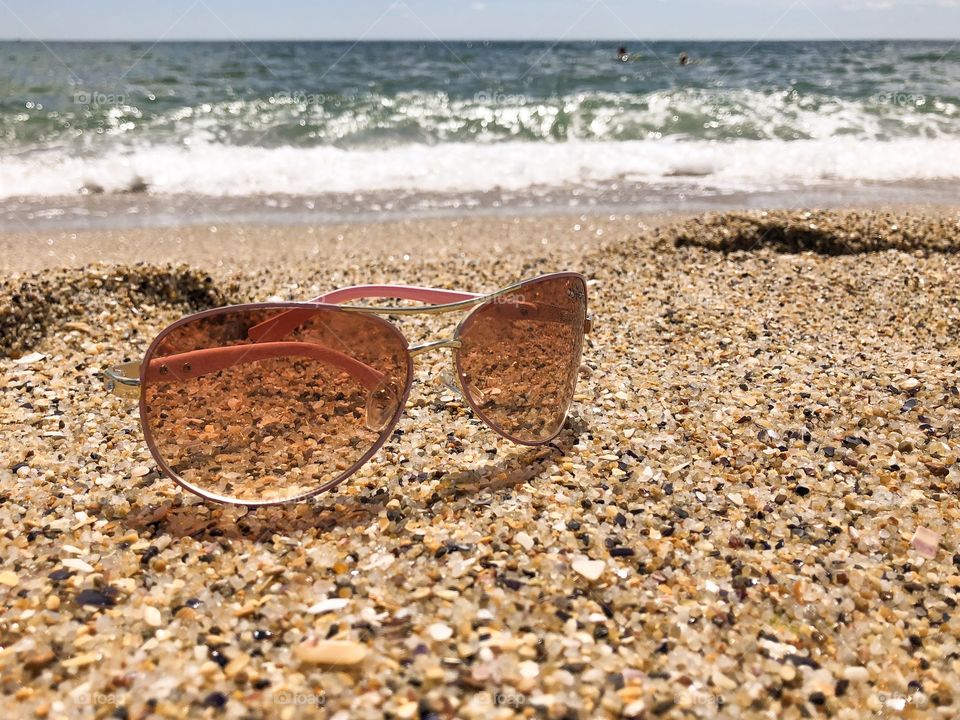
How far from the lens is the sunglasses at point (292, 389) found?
1.70 meters

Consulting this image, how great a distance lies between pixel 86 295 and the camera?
3062 millimetres

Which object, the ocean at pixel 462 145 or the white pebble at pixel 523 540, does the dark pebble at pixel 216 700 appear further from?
the ocean at pixel 462 145

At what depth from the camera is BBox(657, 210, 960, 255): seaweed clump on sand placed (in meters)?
4.15

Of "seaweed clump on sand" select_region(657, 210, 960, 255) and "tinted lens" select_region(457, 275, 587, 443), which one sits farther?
"seaweed clump on sand" select_region(657, 210, 960, 255)

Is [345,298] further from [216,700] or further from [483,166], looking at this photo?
[483,166]

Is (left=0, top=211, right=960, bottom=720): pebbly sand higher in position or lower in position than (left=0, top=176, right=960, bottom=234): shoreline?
lower

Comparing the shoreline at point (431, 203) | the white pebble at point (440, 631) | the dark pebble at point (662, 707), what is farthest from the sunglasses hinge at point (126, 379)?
the shoreline at point (431, 203)

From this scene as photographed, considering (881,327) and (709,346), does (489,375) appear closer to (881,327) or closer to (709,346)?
(709,346)

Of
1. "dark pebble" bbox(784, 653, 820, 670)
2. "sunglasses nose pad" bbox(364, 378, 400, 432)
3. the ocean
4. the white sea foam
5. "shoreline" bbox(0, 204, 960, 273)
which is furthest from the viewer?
the white sea foam

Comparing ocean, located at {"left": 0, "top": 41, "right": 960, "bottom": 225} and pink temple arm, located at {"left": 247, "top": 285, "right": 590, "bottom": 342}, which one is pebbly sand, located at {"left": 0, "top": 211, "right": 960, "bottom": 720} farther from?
ocean, located at {"left": 0, "top": 41, "right": 960, "bottom": 225}

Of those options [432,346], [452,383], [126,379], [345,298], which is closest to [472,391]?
[452,383]

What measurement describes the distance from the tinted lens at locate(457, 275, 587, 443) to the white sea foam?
6321mm

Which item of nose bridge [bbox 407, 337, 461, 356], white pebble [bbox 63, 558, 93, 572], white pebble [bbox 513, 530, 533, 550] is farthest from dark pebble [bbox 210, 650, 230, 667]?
nose bridge [bbox 407, 337, 461, 356]

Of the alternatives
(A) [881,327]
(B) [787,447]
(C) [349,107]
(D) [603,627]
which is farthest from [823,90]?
(D) [603,627]
